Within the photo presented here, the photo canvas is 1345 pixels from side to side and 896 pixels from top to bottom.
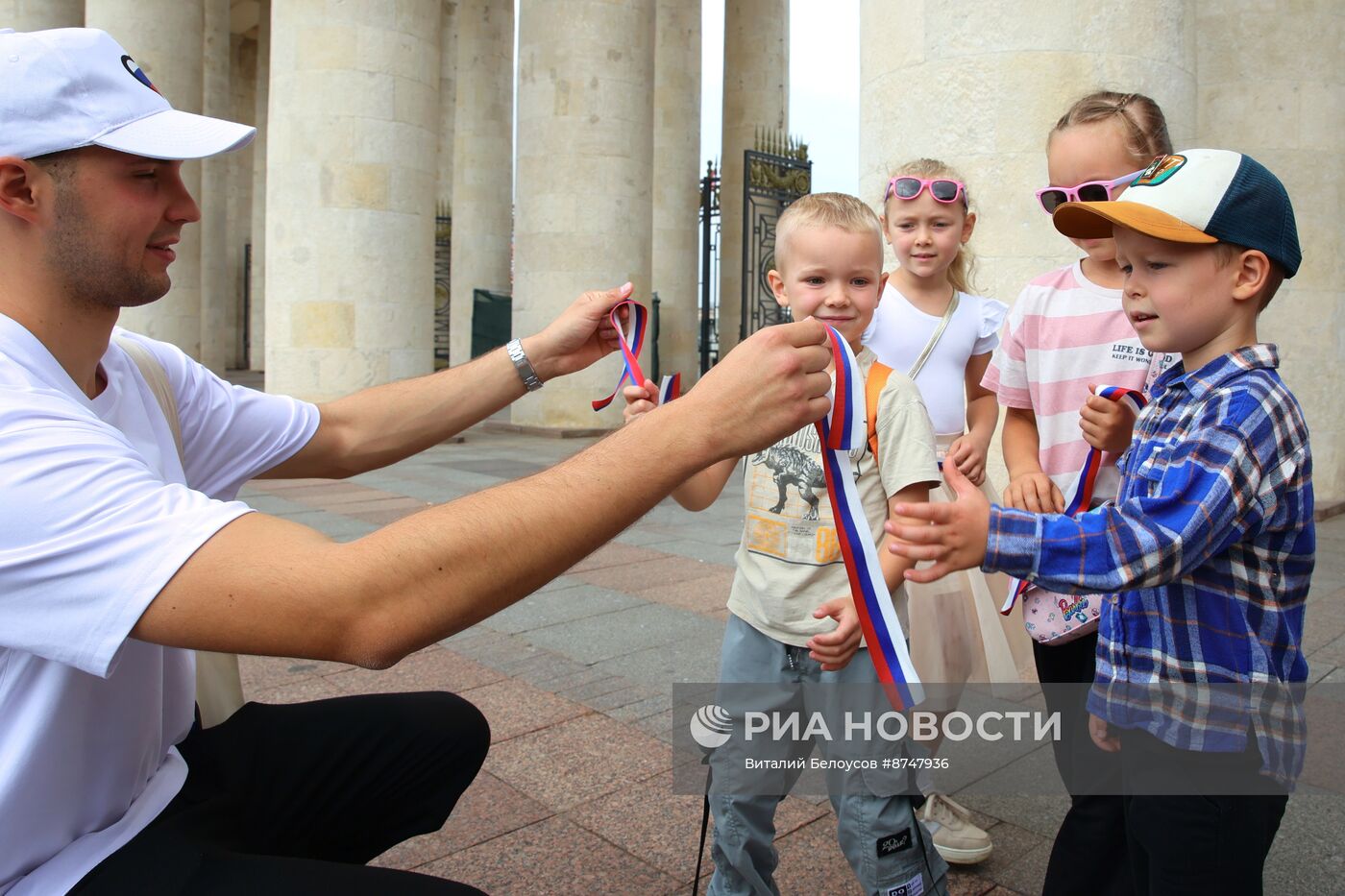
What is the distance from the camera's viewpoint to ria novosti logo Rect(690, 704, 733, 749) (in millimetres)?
2428

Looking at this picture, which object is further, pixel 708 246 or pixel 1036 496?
pixel 708 246

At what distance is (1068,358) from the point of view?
2.60 metres

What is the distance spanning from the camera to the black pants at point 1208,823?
5.93 ft

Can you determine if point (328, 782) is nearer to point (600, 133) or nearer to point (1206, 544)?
point (1206, 544)

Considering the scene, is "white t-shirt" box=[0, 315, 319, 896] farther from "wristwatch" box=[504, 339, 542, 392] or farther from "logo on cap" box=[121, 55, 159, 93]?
"wristwatch" box=[504, 339, 542, 392]

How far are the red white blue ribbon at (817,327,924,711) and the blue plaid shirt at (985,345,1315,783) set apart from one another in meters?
0.33

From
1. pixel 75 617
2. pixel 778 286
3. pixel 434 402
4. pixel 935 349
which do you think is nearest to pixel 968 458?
pixel 935 349

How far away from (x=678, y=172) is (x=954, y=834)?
20.8 metres

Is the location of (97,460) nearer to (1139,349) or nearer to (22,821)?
(22,821)

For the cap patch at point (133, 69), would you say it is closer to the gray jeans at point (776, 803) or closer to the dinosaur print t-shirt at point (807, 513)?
the dinosaur print t-shirt at point (807, 513)

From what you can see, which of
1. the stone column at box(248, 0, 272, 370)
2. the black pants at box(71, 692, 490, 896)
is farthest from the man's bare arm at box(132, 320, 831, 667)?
the stone column at box(248, 0, 272, 370)

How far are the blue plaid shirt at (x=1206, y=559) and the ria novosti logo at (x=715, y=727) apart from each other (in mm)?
832

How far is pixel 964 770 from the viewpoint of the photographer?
339 cm

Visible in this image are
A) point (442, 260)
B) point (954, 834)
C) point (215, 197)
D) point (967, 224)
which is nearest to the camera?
point (954, 834)
